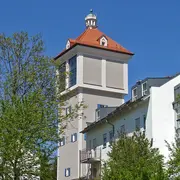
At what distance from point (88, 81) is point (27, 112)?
35.5 m

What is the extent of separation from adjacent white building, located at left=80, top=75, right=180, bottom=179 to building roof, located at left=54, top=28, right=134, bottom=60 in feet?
51.8

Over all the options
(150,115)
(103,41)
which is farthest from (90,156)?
(103,41)

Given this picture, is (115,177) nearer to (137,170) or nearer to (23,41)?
(137,170)

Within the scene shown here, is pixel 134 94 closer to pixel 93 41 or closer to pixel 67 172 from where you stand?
pixel 67 172

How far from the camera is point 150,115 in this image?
46312 millimetres

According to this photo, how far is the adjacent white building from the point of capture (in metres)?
45.5

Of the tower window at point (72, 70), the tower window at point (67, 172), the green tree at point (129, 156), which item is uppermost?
the tower window at point (72, 70)

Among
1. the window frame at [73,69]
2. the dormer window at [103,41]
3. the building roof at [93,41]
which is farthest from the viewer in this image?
the dormer window at [103,41]

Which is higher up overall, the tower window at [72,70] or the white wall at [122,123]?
the tower window at [72,70]

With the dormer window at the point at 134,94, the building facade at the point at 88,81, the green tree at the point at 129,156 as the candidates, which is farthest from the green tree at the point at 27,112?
the building facade at the point at 88,81

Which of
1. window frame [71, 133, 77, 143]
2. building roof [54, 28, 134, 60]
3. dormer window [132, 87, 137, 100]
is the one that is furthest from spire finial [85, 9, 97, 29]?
Result: dormer window [132, 87, 137, 100]

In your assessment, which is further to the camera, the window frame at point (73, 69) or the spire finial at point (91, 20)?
the spire finial at point (91, 20)

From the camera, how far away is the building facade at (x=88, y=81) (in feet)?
218

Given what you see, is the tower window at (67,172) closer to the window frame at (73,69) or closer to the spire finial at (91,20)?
the window frame at (73,69)
